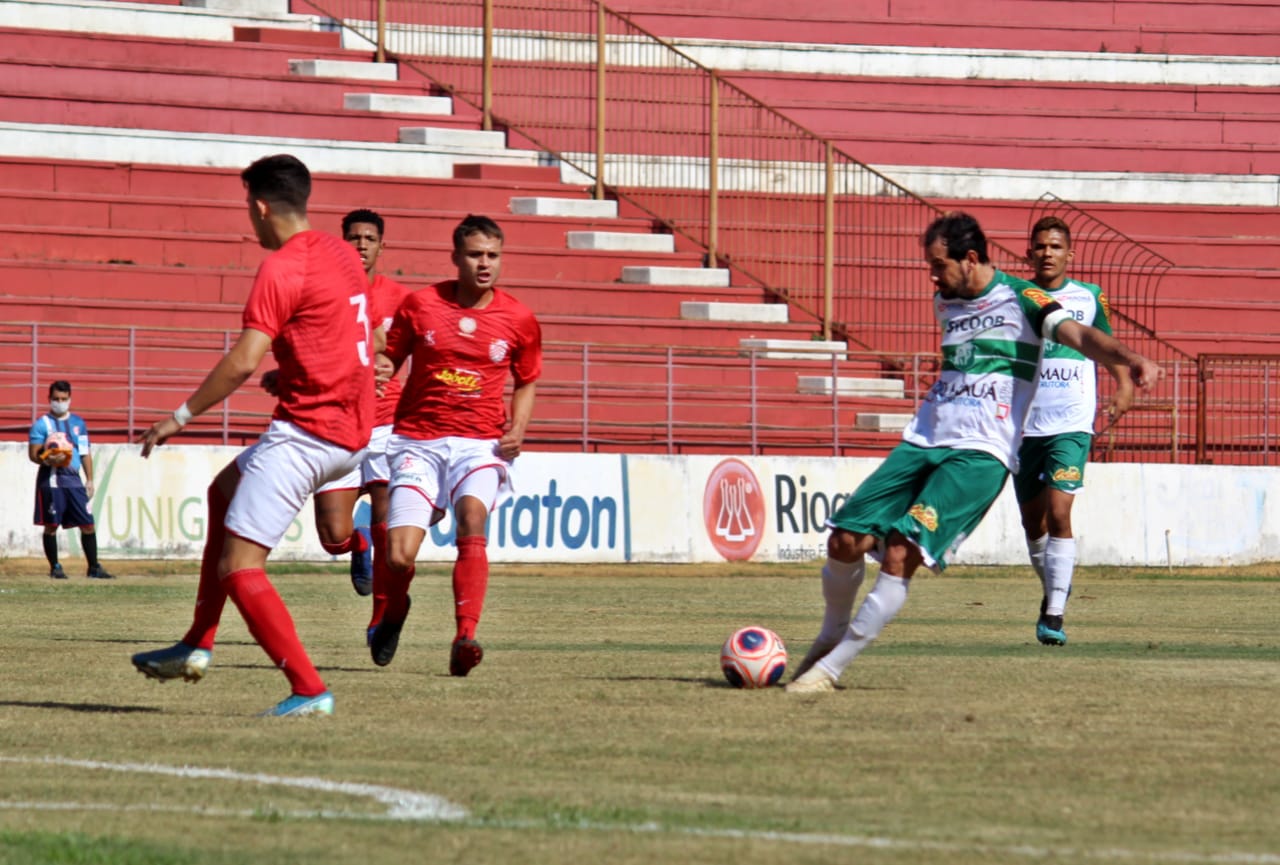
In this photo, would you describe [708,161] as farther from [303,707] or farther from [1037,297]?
[303,707]

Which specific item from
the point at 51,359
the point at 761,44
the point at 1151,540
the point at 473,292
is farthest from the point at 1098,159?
the point at 473,292

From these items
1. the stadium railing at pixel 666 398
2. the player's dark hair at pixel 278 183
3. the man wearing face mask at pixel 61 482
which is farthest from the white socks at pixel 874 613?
the stadium railing at pixel 666 398

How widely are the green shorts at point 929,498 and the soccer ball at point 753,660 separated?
639mm

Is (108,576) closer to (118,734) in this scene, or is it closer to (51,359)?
(51,359)

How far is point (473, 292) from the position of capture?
33.1 ft

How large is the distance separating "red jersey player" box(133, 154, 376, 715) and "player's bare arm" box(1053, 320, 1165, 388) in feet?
9.54

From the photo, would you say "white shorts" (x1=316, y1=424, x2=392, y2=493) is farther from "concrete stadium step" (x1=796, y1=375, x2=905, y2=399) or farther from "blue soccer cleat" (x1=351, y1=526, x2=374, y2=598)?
"concrete stadium step" (x1=796, y1=375, x2=905, y2=399)

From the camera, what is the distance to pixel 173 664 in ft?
26.3

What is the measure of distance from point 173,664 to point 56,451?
12689mm

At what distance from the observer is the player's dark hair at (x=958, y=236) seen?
8.91m

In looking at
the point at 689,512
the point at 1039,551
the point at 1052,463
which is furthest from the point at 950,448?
the point at 689,512

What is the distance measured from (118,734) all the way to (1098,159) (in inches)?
1043

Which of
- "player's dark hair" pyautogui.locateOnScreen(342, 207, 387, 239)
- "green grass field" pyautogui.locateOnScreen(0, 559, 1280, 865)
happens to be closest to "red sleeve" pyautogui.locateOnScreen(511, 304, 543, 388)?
"green grass field" pyautogui.locateOnScreen(0, 559, 1280, 865)

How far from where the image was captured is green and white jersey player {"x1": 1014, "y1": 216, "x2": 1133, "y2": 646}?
38.7 ft
